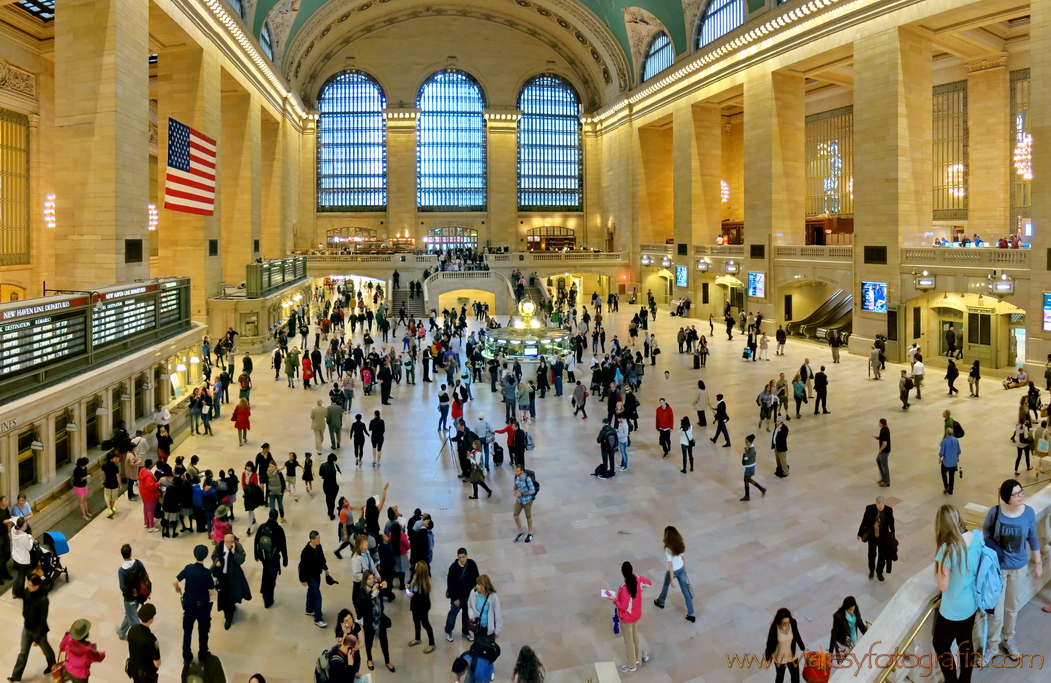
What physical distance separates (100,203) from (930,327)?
23.7 m

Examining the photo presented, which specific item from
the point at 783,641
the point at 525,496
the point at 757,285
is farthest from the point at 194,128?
the point at 783,641

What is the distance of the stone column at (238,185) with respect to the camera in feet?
93.8

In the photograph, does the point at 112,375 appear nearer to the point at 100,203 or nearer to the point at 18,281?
the point at 100,203

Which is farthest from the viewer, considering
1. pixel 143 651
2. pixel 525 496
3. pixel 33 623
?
pixel 525 496

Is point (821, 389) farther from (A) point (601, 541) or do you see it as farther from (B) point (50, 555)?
(B) point (50, 555)

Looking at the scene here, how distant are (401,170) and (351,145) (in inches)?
155

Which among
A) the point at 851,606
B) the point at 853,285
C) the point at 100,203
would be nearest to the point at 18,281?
the point at 100,203

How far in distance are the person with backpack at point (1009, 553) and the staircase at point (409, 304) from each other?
29.8 metres

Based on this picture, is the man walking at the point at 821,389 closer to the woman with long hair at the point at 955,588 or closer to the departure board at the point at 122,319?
the woman with long hair at the point at 955,588

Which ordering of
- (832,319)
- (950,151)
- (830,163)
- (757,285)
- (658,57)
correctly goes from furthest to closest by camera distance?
(658,57) → (830,163) → (757,285) → (950,151) → (832,319)

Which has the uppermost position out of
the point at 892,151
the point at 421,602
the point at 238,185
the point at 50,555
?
the point at 238,185

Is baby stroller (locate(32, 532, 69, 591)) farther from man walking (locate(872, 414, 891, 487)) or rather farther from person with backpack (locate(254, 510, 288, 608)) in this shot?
man walking (locate(872, 414, 891, 487))

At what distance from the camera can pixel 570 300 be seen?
3609 cm

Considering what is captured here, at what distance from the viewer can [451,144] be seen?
47.9 metres
